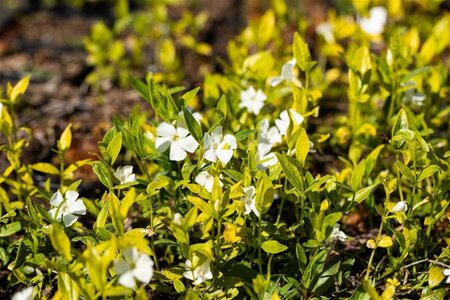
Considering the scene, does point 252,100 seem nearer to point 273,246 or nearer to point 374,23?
point 273,246

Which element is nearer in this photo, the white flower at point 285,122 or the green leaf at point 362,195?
→ the green leaf at point 362,195

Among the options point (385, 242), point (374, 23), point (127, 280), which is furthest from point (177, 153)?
point (374, 23)

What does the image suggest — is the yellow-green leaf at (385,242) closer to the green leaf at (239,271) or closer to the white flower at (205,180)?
the green leaf at (239,271)

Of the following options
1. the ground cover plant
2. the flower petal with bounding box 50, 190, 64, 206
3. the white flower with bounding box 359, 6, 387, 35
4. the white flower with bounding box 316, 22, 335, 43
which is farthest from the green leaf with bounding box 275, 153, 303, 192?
the white flower with bounding box 316, 22, 335, 43

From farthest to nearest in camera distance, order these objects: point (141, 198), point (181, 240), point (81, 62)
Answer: point (81, 62), point (141, 198), point (181, 240)

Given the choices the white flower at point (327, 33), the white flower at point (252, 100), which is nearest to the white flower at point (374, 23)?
the white flower at point (327, 33)

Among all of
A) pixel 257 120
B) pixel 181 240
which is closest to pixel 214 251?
pixel 181 240

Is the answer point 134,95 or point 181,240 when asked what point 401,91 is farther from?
point 134,95
